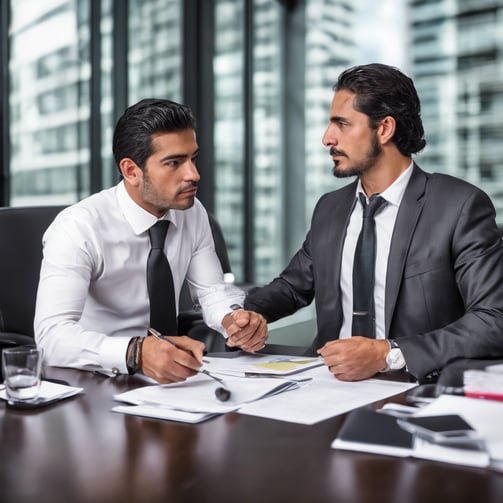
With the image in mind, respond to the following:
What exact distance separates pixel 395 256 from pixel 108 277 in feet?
Answer: 2.79

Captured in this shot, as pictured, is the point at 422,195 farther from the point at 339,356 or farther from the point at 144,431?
the point at 144,431

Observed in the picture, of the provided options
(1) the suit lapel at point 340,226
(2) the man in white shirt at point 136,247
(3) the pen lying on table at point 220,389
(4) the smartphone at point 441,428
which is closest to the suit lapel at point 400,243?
(1) the suit lapel at point 340,226

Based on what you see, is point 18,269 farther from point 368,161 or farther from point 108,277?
point 368,161

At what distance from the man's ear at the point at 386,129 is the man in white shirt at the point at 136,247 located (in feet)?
1.99

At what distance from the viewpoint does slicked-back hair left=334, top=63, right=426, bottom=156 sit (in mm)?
2320

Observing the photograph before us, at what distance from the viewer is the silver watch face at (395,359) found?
5.34 ft

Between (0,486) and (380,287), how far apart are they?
1.48m

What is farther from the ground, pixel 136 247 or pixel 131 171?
pixel 131 171

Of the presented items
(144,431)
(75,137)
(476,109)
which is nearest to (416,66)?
(476,109)

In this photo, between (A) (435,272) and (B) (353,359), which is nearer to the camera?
(B) (353,359)

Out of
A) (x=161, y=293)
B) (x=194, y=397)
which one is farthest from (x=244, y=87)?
(x=194, y=397)

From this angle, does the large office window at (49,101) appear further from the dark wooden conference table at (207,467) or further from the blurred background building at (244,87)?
the dark wooden conference table at (207,467)

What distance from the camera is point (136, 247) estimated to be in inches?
86.5

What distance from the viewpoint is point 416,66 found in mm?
5445
